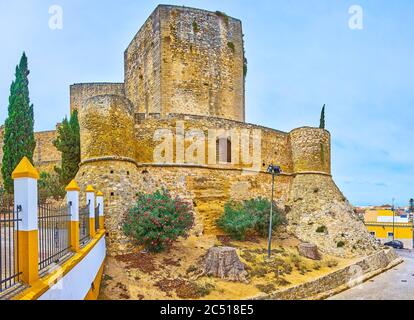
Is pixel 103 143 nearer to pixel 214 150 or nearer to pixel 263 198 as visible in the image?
pixel 214 150

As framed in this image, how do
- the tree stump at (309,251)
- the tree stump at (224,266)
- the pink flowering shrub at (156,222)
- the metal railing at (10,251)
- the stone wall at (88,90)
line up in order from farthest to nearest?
the stone wall at (88,90) → the tree stump at (309,251) → the pink flowering shrub at (156,222) → the tree stump at (224,266) → the metal railing at (10,251)

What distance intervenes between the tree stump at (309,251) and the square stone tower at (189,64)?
8909 mm

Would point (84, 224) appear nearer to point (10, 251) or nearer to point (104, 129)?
point (10, 251)

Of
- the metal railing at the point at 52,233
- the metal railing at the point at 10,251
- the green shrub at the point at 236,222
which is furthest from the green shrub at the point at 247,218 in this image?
the metal railing at the point at 10,251

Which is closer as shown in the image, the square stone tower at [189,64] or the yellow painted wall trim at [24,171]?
the yellow painted wall trim at [24,171]

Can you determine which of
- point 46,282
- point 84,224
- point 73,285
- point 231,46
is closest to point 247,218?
point 84,224

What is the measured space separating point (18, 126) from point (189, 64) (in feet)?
31.1

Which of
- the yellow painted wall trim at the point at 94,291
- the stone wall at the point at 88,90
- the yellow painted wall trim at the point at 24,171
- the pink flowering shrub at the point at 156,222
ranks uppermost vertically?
the stone wall at the point at 88,90

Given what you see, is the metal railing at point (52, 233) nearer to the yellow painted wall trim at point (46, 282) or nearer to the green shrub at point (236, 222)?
the yellow painted wall trim at point (46, 282)

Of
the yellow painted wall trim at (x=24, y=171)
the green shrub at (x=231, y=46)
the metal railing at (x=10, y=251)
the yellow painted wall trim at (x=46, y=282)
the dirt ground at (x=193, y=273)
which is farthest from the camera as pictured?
the green shrub at (x=231, y=46)

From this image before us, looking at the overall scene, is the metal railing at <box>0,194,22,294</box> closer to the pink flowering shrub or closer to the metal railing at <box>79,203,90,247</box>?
the metal railing at <box>79,203,90,247</box>

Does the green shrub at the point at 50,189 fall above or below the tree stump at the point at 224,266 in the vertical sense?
above

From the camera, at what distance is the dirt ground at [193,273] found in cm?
958

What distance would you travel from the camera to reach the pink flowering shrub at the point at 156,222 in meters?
11.4
